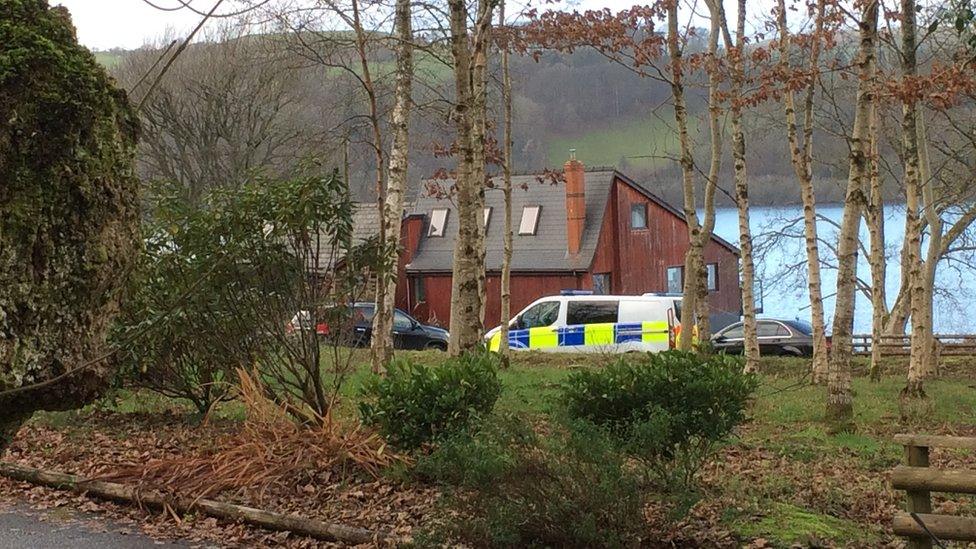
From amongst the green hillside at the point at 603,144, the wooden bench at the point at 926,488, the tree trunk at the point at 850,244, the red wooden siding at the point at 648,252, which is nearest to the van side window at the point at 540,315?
the red wooden siding at the point at 648,252

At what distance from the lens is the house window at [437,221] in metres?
44.0

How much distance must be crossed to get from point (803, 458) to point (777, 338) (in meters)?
19.9

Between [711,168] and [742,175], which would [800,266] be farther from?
[711,168]

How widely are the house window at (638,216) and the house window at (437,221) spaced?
7863 millimetres

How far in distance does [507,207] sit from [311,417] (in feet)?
45.4

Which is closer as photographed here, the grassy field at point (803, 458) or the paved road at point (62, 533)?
the grassy field at point (803, 458)

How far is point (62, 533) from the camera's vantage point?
7902 millimetres

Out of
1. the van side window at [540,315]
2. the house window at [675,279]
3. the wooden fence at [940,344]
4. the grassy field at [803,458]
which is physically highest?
the house window at [675,279]

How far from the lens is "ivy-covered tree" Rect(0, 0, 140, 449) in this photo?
2150 mm

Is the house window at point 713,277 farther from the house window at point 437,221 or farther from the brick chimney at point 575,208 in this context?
the house window at point 437,221

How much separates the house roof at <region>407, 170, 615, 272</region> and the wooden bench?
34.1 metres

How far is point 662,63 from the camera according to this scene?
57.0ft

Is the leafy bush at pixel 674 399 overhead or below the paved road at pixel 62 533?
overhead

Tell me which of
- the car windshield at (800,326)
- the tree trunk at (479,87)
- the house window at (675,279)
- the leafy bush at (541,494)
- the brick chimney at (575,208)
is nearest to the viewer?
the leafy bush at (541,494)
